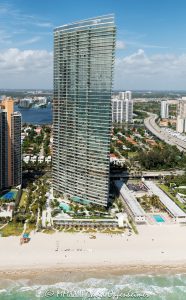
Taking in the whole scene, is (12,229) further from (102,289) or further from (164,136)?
(164,136)

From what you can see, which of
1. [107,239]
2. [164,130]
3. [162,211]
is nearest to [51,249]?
[107,239]

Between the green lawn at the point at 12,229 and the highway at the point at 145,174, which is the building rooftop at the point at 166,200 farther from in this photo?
the green lawn at the point at 12,229

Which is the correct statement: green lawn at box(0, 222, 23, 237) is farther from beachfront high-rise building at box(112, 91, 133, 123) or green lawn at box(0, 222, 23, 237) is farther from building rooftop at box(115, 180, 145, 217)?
beachfront high-rise building at box(112, 91, 133, 123)
